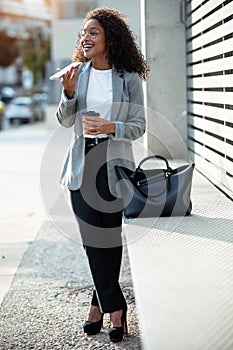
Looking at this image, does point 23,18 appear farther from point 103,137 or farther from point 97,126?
point 97,126

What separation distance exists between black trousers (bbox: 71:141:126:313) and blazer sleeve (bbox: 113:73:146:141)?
147 millimetres

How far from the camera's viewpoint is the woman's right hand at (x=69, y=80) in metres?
4.13

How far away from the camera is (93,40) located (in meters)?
4.25

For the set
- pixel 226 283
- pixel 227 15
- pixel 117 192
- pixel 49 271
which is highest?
pixel 227 15

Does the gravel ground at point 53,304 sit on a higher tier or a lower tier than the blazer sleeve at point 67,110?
lower

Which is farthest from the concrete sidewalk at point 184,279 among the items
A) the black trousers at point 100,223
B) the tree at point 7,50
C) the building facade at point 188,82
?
the tree at point 7,50

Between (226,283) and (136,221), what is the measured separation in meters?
1.23

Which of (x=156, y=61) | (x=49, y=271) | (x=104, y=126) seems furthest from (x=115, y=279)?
(x=156, y=61)

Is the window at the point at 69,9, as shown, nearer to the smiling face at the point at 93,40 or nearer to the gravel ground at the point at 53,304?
the gravel ground at the point at 53,304

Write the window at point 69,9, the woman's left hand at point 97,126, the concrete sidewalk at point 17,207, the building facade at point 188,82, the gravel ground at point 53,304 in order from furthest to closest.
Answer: the window at point 69,9 < the concrete sidewalk at point 17,207 < the building facade at point 188,82 < the gravel ground at point 53,304 < the woman's left hand at point 97,126

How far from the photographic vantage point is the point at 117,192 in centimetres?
426

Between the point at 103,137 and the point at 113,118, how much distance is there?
14cm

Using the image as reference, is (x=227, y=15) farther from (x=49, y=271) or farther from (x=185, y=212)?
(x=49, y=271)

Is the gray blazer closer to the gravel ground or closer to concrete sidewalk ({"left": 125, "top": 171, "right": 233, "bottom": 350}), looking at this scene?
concrete sidewalk ({"left": 125, "top": 171, "right": 233, "bottom": 350})
